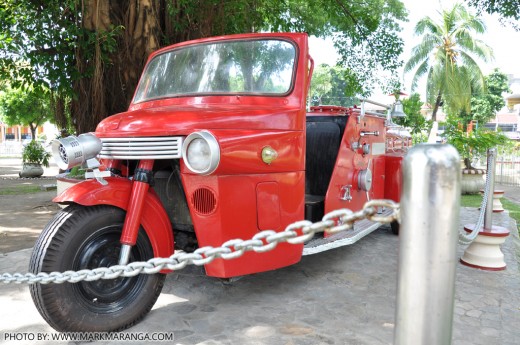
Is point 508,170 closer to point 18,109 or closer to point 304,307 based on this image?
point 304,307

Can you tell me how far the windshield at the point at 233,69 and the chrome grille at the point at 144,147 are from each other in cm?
92

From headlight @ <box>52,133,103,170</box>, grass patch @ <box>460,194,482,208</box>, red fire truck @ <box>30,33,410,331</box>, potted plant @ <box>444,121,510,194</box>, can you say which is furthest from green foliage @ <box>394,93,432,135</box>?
headlight @ <box>52,133,103,170</box>

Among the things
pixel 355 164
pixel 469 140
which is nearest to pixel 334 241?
pixel 355 164

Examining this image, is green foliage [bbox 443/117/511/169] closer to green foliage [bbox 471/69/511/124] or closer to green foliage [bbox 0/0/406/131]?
green foliage [bbox 0/0/406/131]

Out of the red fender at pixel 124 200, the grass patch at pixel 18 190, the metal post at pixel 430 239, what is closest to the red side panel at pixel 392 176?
the red fender at pixel 124 200

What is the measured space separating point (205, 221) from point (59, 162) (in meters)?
1.02

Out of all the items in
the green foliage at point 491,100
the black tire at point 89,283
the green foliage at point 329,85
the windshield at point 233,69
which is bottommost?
the black tire at point 89,283

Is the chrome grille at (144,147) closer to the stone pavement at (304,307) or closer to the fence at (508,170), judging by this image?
the stone pavement at (304,307)

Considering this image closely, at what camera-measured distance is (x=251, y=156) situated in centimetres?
287

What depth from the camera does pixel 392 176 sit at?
5211mm

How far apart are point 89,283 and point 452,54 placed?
24.3m

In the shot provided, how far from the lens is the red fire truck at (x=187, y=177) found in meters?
2.62

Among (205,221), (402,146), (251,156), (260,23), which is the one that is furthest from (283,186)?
(260,23)

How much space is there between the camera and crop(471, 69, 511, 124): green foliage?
37.0 metres
